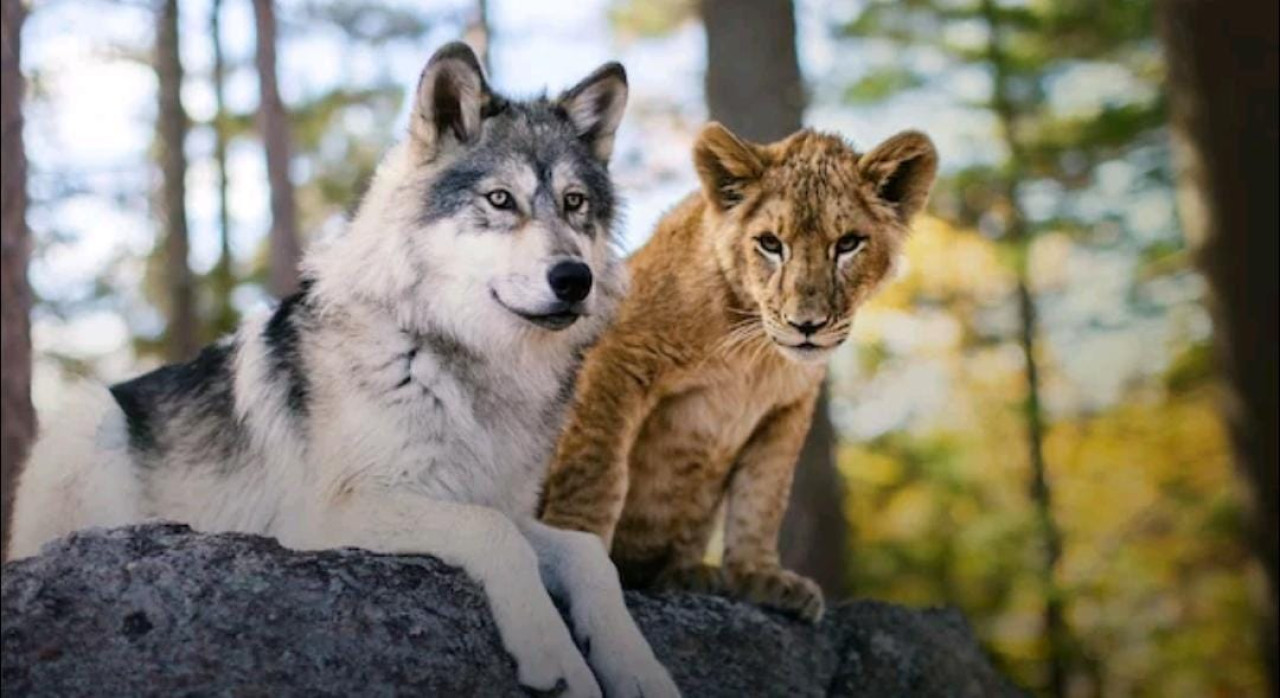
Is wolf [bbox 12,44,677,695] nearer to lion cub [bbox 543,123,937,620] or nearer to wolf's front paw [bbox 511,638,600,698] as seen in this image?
wolf's front paw [bbox 511,638,600,698]

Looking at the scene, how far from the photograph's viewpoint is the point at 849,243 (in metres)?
5.58

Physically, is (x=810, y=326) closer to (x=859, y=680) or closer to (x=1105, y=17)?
(x=859, y=680)

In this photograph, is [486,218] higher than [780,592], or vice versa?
[486,218]

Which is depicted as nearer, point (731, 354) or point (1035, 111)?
point (731, 354)

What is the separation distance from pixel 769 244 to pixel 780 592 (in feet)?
4.88

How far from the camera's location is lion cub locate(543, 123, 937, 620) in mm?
5523

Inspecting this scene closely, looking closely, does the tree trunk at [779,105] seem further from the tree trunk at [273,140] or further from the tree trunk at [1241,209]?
the tree trunk at [273,140]

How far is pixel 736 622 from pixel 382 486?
5.61 ft

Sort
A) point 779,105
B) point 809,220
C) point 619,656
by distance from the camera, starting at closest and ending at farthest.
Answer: point 619,656
point 809,220
point 779,105

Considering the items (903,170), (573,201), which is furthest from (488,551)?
(903,170)

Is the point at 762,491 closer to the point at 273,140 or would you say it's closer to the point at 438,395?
the point at 438,395

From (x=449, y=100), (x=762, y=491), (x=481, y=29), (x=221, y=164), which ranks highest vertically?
(x=481, y=29)

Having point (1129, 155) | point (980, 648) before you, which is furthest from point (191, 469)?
point (1129, 155)

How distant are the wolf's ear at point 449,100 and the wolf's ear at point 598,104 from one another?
37 centimetres
